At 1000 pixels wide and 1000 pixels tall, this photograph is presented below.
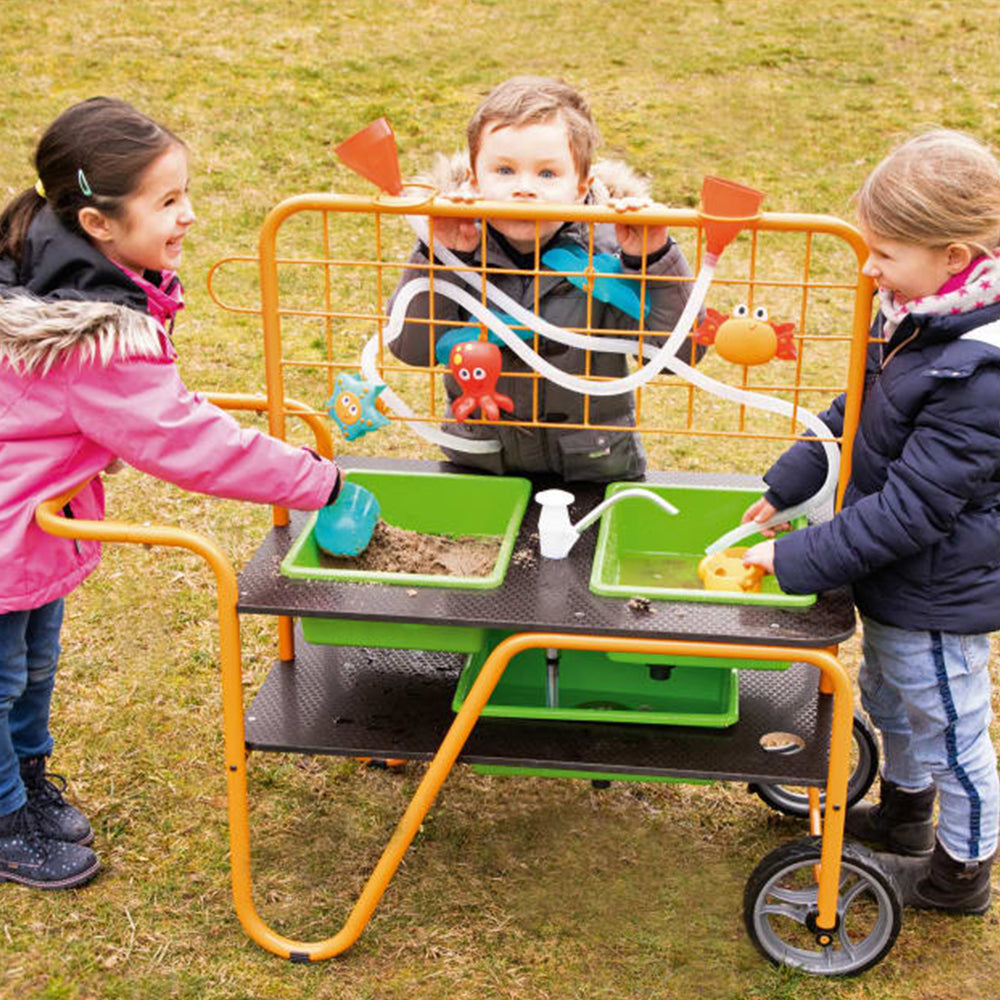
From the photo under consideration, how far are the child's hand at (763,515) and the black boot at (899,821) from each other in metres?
0.68

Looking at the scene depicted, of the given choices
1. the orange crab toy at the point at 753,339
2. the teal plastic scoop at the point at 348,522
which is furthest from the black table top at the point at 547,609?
the orange crab toy at the point at 753,339

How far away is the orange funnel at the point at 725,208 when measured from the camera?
92.6 inches

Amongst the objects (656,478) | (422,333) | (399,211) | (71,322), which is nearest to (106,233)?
(71,322)

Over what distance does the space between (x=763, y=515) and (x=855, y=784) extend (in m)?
0.78

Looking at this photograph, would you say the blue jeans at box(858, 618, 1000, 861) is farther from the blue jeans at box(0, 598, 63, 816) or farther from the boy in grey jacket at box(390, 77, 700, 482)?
the blue jeans at box(0, 598, 63, 816)

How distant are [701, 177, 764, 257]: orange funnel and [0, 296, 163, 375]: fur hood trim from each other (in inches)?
40.0

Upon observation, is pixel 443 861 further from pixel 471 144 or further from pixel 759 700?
pixel 471 144

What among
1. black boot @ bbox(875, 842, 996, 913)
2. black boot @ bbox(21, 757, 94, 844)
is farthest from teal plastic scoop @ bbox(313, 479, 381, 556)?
black boot @ bbox(875, 842, 996, 913)

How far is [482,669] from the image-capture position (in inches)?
100

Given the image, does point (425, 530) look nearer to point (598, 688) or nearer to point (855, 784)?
point (598, 688)

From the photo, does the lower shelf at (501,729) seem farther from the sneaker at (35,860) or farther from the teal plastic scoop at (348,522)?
the sneaker at (35,860)

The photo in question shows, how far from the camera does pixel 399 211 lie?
2500 millimetres

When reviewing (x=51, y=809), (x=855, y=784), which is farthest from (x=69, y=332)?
(x=855, y=784)

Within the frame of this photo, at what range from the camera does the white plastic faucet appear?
2.67 m
